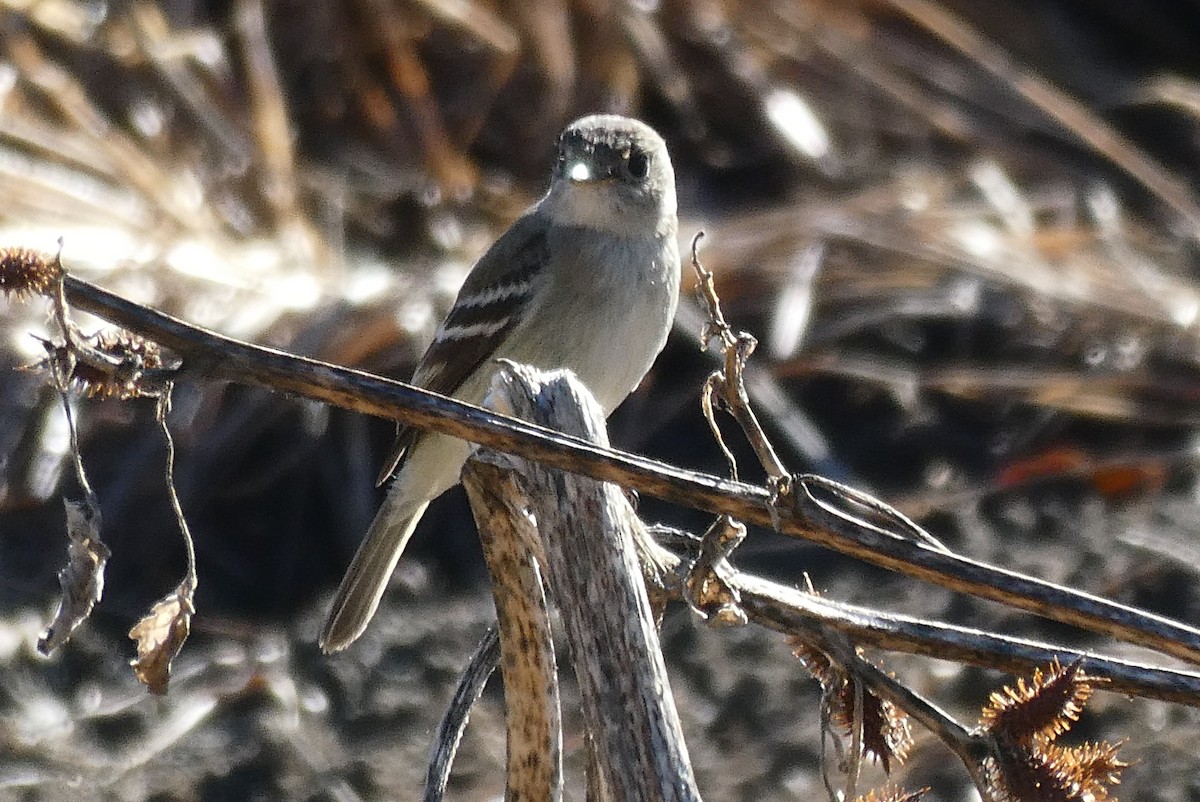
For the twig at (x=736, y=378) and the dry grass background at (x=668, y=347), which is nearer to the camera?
the twig at (x=736, y=378)

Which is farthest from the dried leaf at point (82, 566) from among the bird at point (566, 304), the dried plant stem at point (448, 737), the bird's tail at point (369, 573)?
the bird at point (566, 304)

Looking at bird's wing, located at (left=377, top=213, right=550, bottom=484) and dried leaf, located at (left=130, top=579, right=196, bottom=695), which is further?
bird's wing, located at (left=377, top=213, right=550, bottom=484)

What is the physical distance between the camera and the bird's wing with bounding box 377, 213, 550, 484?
15.0ft

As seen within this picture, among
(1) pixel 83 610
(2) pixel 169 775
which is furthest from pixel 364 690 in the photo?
(1) pixel 83 610

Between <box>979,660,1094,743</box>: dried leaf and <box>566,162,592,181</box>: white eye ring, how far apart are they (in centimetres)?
301

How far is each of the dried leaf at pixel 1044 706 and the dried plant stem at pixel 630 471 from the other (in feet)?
0.20

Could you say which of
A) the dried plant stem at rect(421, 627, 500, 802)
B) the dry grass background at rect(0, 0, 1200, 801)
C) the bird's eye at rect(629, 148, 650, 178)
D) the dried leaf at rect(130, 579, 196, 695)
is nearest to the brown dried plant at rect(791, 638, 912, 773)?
the dried plant stem at rect(421, 627, 500, 802)

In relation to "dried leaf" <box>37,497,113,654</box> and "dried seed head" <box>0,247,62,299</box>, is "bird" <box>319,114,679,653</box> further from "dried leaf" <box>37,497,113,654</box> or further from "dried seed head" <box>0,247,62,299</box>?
"dried seed head" <box>0,247,62,299</box>

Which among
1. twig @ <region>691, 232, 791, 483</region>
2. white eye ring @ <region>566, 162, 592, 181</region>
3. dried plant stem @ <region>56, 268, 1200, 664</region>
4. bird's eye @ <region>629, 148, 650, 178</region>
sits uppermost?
bird's eye @ <region>629, 148, 650, 178</region>

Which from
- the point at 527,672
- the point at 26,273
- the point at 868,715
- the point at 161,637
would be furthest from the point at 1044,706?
the point at 26,273

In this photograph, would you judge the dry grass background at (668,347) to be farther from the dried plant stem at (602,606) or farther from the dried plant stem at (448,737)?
the dried plant stem at (602,606)

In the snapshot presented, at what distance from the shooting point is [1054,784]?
1709 millimetres

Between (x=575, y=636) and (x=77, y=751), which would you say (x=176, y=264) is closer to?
(x=77, y=751)

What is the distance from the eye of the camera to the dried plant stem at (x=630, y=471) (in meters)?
1.68
